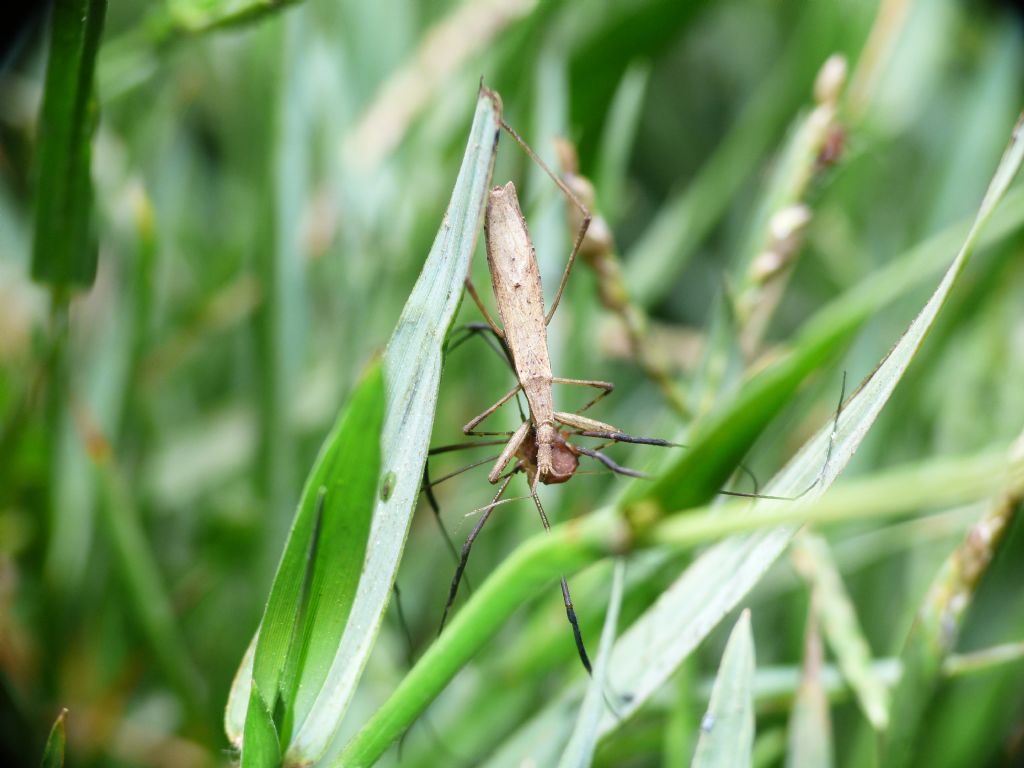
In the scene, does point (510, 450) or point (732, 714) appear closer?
point (732, 714)

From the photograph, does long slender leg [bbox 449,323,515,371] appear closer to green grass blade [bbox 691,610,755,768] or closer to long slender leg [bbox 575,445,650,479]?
long slender leg [bbox 575,445,650,479]

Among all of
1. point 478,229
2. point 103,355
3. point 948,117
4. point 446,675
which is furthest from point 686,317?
point 446,675

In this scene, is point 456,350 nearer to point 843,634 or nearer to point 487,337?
point 487,337

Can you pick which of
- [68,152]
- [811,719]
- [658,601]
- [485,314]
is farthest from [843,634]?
[68,152]

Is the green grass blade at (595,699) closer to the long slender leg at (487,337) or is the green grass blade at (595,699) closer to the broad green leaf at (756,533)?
the broad green leaf at (756,533)

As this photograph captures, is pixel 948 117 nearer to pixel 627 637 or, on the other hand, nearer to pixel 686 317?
pixel 686 317

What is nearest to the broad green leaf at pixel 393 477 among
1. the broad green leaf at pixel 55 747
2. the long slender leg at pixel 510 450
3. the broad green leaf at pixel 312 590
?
the broad green leaf at pixel 312 590

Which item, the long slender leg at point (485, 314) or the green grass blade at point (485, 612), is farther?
the long slender leg at point (485, 314)
